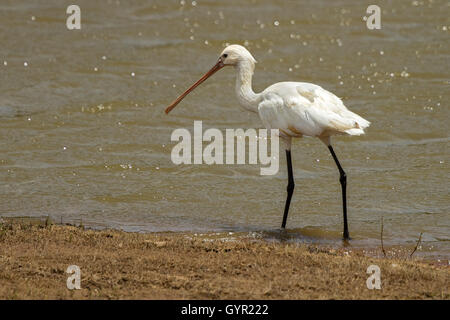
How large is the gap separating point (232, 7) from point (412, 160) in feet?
29.1

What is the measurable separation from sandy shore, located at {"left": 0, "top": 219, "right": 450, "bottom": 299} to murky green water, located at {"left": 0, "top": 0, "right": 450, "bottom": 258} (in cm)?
123

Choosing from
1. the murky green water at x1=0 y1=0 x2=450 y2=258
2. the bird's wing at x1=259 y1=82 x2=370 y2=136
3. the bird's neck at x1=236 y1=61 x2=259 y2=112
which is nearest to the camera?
the bird's wing at x1=259 y1=82 x2=370 y2=136

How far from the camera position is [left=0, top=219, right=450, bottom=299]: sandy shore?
21.7 ft

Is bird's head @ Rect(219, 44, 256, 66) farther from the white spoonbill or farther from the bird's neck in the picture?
the white spoonbill

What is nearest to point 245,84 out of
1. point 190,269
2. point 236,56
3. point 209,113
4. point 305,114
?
point 236,56

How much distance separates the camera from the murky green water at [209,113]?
997 centimetres

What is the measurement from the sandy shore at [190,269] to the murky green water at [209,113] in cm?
123

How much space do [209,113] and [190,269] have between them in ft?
23.1

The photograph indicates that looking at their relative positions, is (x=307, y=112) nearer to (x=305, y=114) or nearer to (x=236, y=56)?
(x=305, y=114)

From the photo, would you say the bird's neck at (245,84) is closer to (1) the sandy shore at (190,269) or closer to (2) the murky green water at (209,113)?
(2) the murky green water at (209,113)

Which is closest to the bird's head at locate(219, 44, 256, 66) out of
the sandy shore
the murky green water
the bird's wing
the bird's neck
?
the bird's neck

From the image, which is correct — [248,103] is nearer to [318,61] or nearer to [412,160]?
[412,160]

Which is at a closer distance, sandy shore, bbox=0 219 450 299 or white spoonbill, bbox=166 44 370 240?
sandy shore, bbox=0 219 450 299
